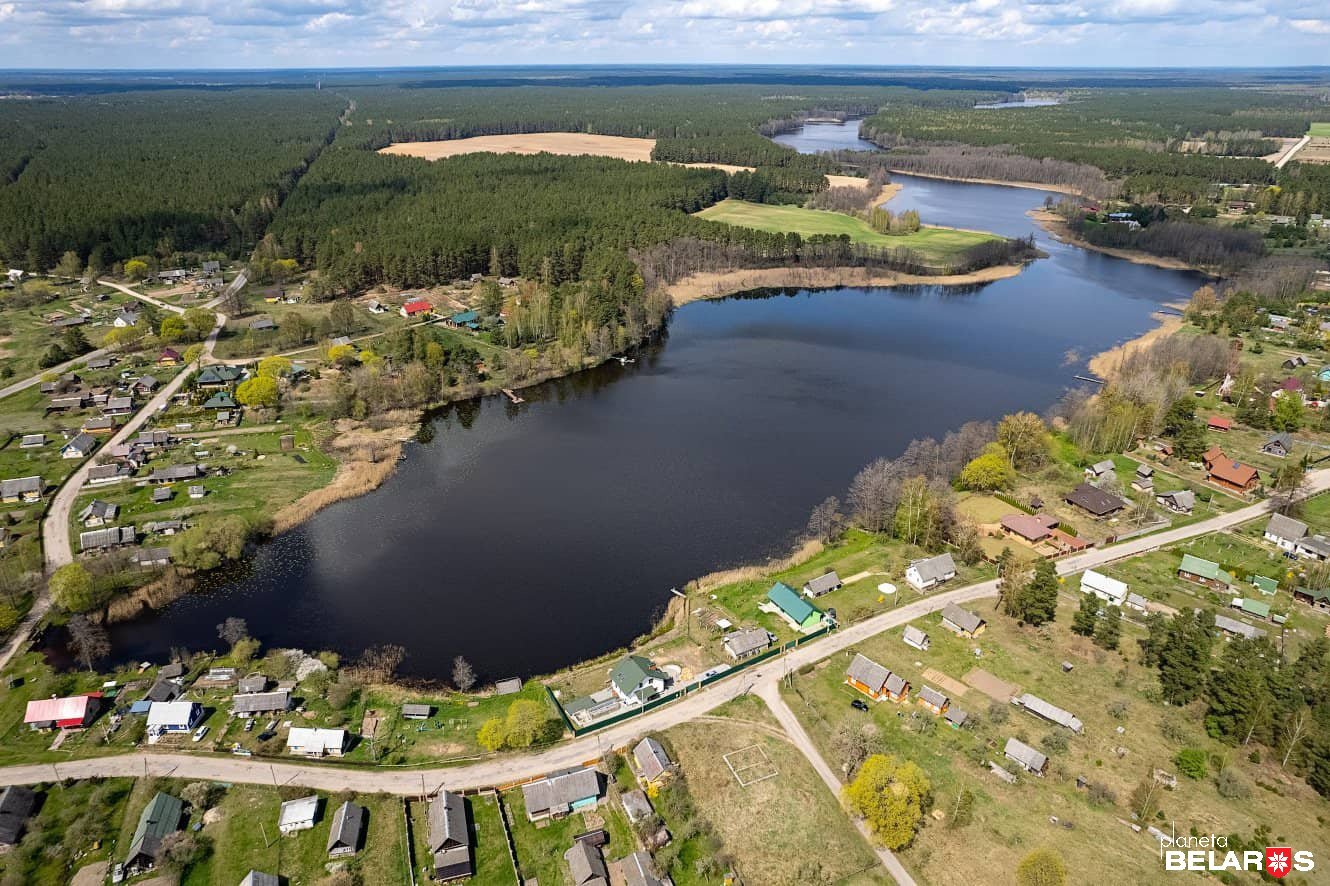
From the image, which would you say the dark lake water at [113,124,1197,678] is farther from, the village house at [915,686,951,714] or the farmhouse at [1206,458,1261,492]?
the farmhouse at [1206,458,1261,492]

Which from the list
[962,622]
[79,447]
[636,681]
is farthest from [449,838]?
[79,447]

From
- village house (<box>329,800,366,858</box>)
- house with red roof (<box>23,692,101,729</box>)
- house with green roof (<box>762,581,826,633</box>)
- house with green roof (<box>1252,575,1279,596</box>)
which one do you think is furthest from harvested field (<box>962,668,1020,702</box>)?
house with red roof (<box>23,692,101,729</box>)

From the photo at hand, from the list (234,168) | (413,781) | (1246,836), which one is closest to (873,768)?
(1246,836)

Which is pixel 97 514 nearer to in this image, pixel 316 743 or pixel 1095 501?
pixel 316 743

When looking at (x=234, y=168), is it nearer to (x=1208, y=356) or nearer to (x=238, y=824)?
(x=238, y=824)

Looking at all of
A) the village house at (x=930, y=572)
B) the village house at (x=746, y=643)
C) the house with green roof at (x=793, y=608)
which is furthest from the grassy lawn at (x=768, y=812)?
the village house at (x=930, y=572)

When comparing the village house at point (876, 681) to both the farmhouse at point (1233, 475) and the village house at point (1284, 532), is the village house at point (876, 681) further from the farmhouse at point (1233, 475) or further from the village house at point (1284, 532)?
the farmhouse at point (1233, 475)
